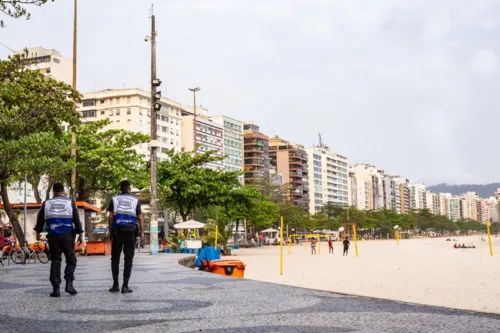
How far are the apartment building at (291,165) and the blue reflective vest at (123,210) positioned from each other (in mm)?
163656

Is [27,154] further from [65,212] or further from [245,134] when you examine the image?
[245,134]

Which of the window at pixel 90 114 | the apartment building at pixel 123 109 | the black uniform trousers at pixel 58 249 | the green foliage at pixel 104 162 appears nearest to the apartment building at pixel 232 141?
the apartment building at pixel 123 109

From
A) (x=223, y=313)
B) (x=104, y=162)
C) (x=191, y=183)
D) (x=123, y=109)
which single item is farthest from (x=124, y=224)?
(x=123, y=109)

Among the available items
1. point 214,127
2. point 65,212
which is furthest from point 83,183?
point 214,127

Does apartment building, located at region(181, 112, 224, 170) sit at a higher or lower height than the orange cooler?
higher

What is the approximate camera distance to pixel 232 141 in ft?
483

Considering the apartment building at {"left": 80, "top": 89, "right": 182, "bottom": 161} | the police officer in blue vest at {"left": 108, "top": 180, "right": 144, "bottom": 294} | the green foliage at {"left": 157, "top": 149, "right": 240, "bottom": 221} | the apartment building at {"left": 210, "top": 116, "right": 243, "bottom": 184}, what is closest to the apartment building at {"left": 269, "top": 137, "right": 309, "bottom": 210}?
the apartment building at {"left": 210, "top": 116, "right": 243, "bottom": 184}

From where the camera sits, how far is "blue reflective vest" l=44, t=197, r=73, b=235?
9438mm

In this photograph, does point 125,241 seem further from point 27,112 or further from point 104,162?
point 104,162

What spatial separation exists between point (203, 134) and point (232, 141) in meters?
16.7

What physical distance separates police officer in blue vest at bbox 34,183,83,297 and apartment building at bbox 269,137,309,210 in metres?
164

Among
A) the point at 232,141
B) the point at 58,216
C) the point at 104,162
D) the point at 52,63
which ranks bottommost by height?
the point at 58,216

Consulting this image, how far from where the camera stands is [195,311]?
7.54 meters

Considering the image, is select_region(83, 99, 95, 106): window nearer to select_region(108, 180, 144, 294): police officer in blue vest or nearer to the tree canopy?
the tree canopy
